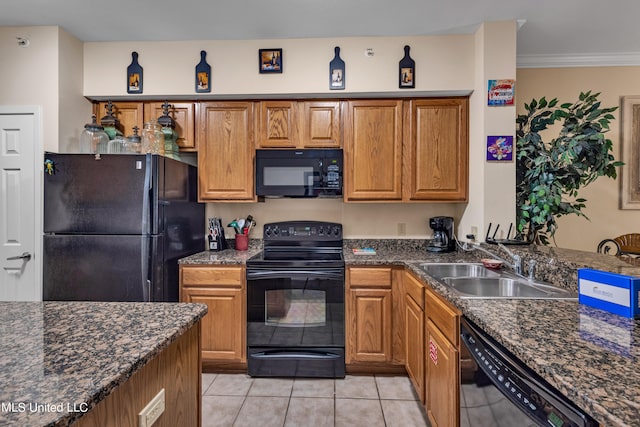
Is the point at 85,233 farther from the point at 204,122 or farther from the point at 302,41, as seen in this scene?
the point at 302,41

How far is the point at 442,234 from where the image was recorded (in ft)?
8.56

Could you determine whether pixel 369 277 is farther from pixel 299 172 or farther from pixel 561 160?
Result: pixel 561 160

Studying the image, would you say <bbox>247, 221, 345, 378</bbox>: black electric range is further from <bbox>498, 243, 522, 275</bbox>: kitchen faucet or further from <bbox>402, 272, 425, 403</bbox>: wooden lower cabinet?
<bbox>498, 243, 522, 275</bbox>: kitchen faucet

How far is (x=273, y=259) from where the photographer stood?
7.77 ft

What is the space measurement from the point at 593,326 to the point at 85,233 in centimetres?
269

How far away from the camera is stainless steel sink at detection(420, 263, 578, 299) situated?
4.83 ft

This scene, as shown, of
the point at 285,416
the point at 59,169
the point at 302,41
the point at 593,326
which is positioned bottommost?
the point at 285,416

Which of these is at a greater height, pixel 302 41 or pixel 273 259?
pixel 302 41

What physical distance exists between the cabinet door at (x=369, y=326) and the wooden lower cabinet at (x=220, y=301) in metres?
0.81

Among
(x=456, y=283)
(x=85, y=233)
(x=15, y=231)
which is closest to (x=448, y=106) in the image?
(x=456, y=283)

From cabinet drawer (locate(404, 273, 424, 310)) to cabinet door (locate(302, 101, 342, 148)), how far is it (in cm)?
117

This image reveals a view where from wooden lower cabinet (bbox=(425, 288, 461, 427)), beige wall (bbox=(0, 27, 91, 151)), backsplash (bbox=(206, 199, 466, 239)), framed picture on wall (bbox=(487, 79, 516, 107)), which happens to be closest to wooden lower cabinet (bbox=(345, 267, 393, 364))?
wooden lower cabinet (bbox=(425, 288, 461, 427))

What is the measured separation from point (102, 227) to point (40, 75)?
1.32m

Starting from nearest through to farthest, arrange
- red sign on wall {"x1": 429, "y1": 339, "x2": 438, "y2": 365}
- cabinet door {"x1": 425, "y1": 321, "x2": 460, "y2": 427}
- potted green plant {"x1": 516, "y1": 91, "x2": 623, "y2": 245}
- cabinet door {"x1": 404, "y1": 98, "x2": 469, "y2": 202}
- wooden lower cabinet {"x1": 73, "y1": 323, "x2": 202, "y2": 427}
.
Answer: wooden lower cabinet {"x1": 73, "y1": 323, "x2": 202, "y2": 427} → cabinet door {"x1": 425, "y1": 321, "x2": 460, "y2": 427} → red sign on wall {"x1": 429, "y1": 339, "x2": 438, "y2": 365} → potted green plant {"x1": 516, "y1": 91, "x2": 623, "y2": 245} → cabinet door {"x1": 404, "y1": 98, "x2": 469, "y2": 202}
